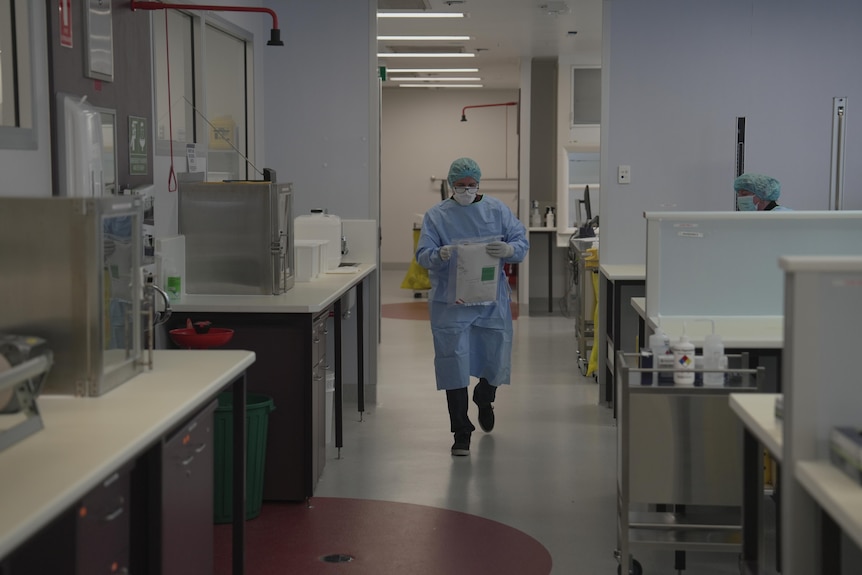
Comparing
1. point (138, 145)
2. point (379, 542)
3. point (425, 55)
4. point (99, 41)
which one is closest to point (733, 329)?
point (379, 542)

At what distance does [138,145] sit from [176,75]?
37.7 inches

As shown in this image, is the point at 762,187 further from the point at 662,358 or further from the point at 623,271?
the point at 662,358

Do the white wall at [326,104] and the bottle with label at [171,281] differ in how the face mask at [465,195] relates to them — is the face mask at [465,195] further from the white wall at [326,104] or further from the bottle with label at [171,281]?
the bottle with label at [171,281]

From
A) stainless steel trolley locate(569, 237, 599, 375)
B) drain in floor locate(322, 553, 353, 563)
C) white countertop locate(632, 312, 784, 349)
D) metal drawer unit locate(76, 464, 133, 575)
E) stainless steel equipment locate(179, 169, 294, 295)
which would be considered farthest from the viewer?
stainless steel trolley locate(569, 237, 599, 375)

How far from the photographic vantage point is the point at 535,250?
11453 millimetres

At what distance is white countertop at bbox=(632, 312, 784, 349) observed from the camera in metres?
3.77

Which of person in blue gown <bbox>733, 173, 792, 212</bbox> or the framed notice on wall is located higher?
the framed notice on wall

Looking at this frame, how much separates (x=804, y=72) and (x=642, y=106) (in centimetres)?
102

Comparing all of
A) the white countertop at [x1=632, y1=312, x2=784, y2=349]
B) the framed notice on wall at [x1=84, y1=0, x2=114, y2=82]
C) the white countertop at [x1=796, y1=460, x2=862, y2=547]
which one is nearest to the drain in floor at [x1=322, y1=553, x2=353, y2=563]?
the white countertop at [x1=632, y1=312, x2=784, y2=349]

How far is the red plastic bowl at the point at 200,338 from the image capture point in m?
4.12

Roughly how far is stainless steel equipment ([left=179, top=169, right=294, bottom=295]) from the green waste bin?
23.7 inches

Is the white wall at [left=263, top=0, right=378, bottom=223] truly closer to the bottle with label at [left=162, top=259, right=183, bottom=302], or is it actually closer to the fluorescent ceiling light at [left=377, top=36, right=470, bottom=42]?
the bottle with label at [left=162, top=259, right=183, bottom=302]

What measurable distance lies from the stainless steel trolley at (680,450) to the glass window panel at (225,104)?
9.72 ft

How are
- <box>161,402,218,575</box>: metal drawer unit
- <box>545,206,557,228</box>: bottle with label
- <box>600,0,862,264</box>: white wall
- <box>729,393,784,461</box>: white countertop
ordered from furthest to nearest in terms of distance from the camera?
<box>545,206,557,228</box>: bottle with label < <box>600,0,862,264</box>: white wall < <box>161,402,218,575</box>: metal drawer unit < <box>729,393,784,461</box>: white countertop
